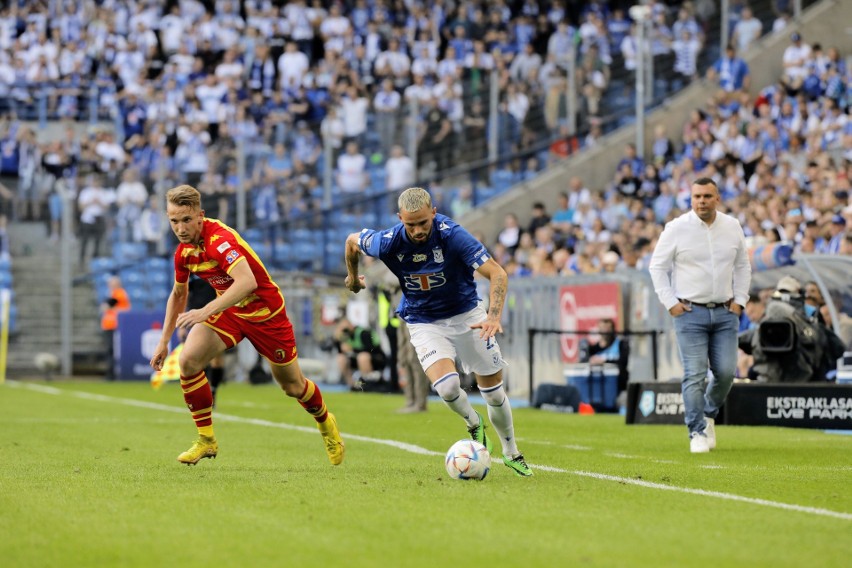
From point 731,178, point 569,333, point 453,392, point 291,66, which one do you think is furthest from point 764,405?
point 291,66

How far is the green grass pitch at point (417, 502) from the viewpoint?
21.7ft

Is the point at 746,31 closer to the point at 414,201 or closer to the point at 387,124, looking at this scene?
the point at 387,124

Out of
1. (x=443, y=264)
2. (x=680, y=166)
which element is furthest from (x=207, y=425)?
(x=680, y=166)

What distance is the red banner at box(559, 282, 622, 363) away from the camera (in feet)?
69.3

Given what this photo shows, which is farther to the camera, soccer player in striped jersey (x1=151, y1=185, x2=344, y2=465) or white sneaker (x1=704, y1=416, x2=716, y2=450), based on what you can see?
white sneaker (x1=704, y1=416, x2=716, y2=450)

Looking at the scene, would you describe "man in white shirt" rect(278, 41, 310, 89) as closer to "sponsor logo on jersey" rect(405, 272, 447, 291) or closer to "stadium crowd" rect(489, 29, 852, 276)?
"stadium crowd" rect(489, 29, 852, 276)

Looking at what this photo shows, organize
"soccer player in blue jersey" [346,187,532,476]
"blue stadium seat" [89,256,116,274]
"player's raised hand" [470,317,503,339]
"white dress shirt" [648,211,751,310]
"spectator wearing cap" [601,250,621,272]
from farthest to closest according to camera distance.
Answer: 1. "blue stadium seat" [89,256,116,274]
2. "spectator wearing cap" [601,250,621,272]
3. "white dress shirt" [648,211,751,310]
4. "soccer player in blue jersey" [346,187,532,476]
5. "player's raised hand" [470,317,503,339]

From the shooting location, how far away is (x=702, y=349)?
1242cm

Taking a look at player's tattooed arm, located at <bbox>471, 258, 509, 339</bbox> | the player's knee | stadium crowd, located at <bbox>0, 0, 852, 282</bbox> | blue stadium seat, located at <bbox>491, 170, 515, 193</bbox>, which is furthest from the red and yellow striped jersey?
blue stadium seat, located at <bbox>491, 170, 515, 193</bbox>

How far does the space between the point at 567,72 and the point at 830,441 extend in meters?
17.1

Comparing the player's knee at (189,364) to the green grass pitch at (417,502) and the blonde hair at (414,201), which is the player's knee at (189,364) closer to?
the green grass pitch at (417,502)

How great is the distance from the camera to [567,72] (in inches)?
1182

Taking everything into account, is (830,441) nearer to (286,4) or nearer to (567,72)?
(567,72)

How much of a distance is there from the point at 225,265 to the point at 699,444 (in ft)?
14.3
